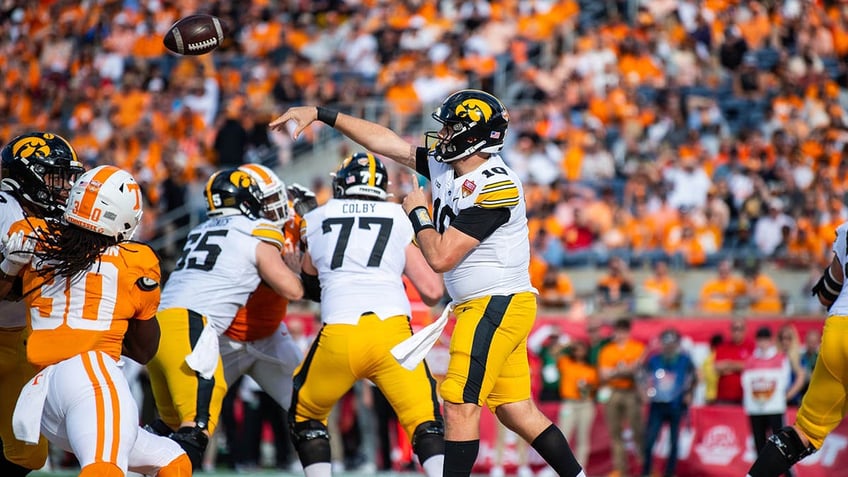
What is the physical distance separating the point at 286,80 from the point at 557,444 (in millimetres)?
12860

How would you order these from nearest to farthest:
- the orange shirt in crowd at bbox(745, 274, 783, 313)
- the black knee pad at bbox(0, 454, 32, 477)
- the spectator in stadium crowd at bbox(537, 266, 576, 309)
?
the black knee pad at bbox(0, 454, 32, 477), the orange shirt in crowd at bbox(745, 274, 783, 313), the spectator in stadium crowd at bbox(537, 266, 576, 309)

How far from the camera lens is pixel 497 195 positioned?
627cm

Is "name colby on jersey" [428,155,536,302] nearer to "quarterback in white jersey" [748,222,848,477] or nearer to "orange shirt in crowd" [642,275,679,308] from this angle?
"quarterback in white jersey" [748,222,848,477]

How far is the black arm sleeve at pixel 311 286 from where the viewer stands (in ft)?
25.7

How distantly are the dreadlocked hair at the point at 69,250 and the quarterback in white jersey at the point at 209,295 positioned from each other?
1604mm

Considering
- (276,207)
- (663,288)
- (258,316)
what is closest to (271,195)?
(276,207)

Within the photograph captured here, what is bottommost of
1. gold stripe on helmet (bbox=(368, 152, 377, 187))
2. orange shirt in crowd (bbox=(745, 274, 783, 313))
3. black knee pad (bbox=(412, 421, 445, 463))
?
orange shirt in crowd (bbox=(745, 274, 783, 313))

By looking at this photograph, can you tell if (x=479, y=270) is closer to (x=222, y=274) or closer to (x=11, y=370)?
(x=222, y=274)

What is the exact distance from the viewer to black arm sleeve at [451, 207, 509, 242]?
6.21 metres

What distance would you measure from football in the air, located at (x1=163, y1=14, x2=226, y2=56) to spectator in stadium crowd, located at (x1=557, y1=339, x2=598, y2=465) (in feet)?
20.6

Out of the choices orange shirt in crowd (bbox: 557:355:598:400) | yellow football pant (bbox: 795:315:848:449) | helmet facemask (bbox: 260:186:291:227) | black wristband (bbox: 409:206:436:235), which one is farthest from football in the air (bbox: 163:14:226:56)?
orange shirt in crowd (bbox: 557:355:598:400)

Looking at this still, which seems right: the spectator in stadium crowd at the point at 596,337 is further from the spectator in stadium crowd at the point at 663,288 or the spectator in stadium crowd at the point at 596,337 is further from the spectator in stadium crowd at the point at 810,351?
the spectator in stadium crowd at the point at 810,351

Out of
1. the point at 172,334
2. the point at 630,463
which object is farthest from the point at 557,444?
the point at 630,463

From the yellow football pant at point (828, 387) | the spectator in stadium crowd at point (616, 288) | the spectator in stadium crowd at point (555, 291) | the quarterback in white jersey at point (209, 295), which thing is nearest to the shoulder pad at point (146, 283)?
the quarterback in white jersey at point (209, 295)
